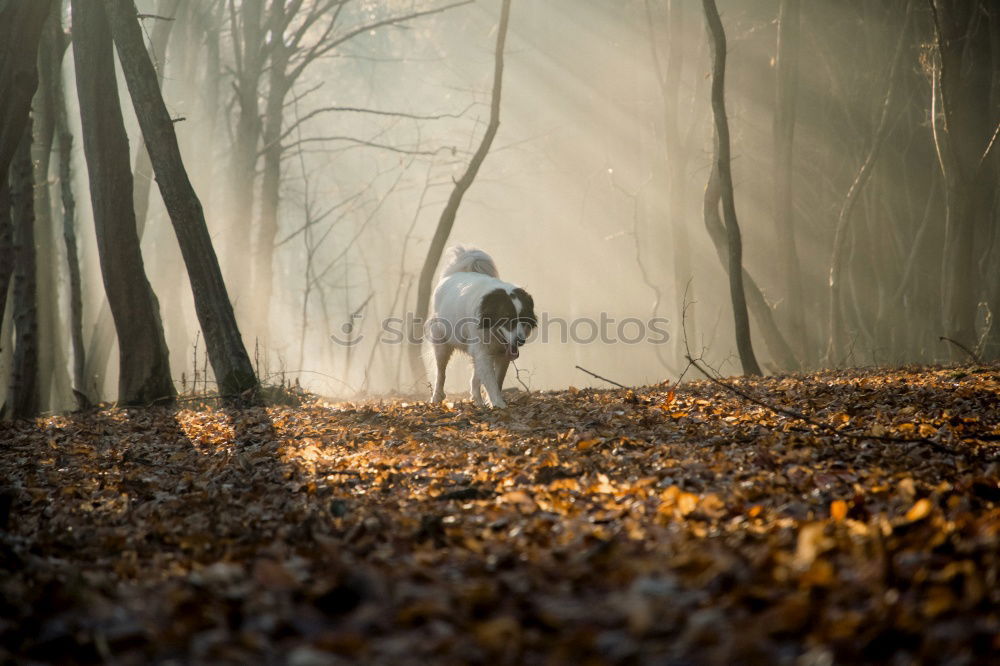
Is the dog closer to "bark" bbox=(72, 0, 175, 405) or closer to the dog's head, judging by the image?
the dog's head

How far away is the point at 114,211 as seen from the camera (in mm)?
9875

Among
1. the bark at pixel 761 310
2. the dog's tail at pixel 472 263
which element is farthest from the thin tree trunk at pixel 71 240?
the bark at pixel 761 310

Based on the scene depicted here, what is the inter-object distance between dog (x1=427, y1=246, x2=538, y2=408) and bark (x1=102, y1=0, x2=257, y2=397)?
240 cm

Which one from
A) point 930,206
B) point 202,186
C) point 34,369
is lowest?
point 34,369

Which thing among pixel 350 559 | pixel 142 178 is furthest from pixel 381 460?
pixel 142 178

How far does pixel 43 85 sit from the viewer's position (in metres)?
12.3

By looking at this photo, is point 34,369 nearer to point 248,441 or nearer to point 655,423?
point 248,441

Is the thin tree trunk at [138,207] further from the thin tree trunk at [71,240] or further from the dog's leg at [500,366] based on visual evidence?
the dog's leg at [500,366]

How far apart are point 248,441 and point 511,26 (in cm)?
2669

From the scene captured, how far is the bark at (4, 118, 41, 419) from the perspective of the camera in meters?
10.4

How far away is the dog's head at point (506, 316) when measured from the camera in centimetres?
900

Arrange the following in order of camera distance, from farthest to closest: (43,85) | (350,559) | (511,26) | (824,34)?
(511,26), (824,34), (43,85), (350,559)

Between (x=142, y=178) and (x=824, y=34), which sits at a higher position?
(x=824, y=34)

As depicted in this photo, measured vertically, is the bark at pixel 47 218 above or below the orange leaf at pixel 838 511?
above
